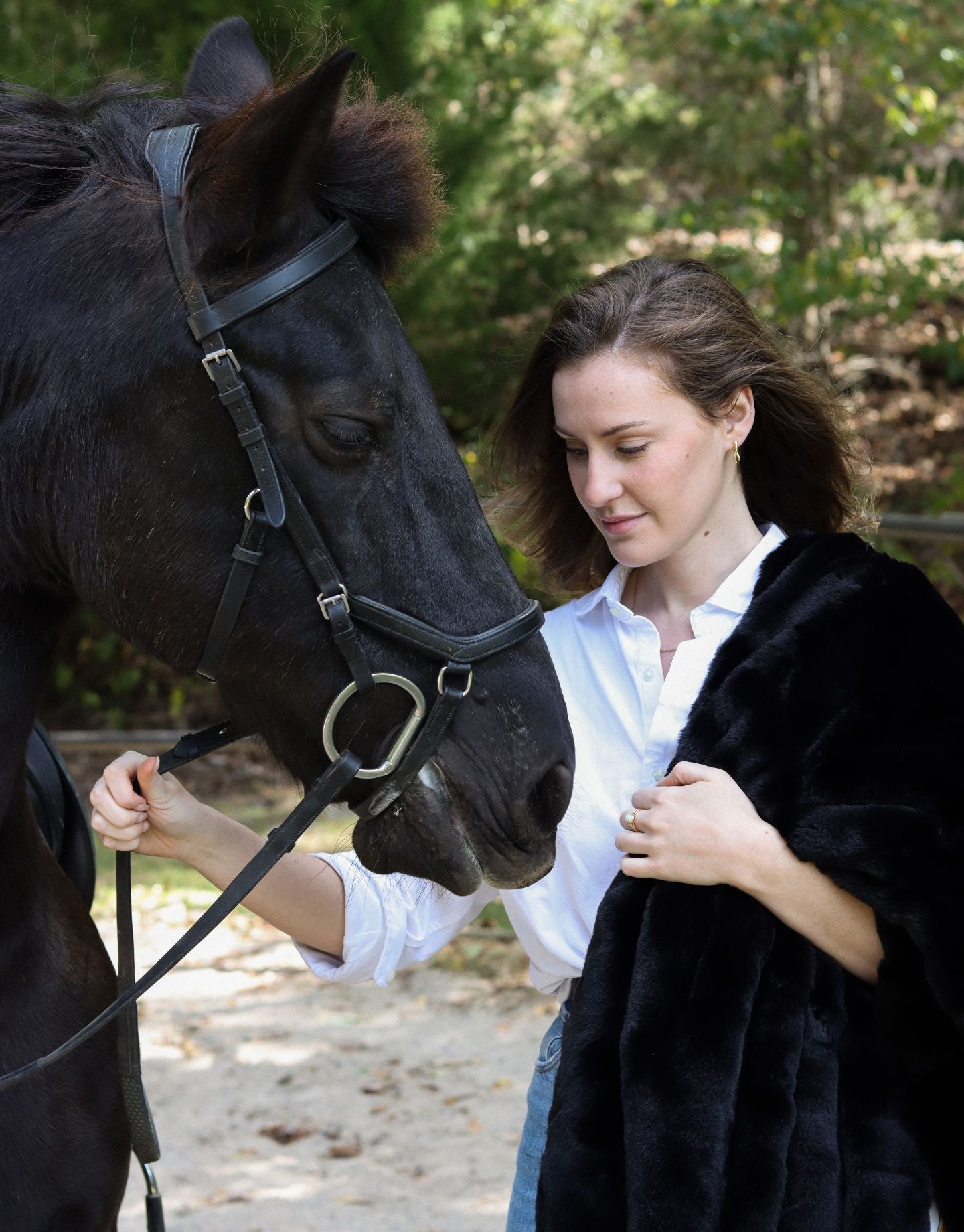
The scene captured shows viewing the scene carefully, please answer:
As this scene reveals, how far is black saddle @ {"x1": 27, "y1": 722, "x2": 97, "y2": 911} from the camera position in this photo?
2.29 metres

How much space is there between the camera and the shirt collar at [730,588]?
6.42 feet

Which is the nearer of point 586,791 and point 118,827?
point 118,827

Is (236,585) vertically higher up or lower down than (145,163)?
lower down

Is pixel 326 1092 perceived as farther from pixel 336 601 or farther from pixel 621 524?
pixel 336 601

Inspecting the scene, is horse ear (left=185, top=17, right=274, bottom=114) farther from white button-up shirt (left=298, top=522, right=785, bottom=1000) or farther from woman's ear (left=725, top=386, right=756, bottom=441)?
white button-up shirt (left=298, top=522, right=785, bottom=1000)

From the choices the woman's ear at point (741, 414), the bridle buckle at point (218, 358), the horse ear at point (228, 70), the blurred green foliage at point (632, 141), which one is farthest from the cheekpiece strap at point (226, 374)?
the blurred green foliage at point (632, 141)

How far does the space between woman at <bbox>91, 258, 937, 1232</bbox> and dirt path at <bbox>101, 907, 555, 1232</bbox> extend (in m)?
1.91

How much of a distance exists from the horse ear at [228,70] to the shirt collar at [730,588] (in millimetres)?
965

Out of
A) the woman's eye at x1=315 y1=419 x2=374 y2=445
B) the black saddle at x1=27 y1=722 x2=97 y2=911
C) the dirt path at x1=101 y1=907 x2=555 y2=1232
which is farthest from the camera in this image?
the dirt path at x1=101 y1=907 x2=555 y2=1232

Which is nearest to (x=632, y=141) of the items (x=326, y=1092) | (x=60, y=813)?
(x=326, y=1092)

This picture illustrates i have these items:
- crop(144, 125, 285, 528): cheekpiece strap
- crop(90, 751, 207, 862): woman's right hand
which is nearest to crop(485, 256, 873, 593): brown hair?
crop(144, 125, 285, 528): cheekpiece strap

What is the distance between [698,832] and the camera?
1646 mm

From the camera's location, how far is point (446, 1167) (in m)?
3.86

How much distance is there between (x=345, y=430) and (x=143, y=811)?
692mm
